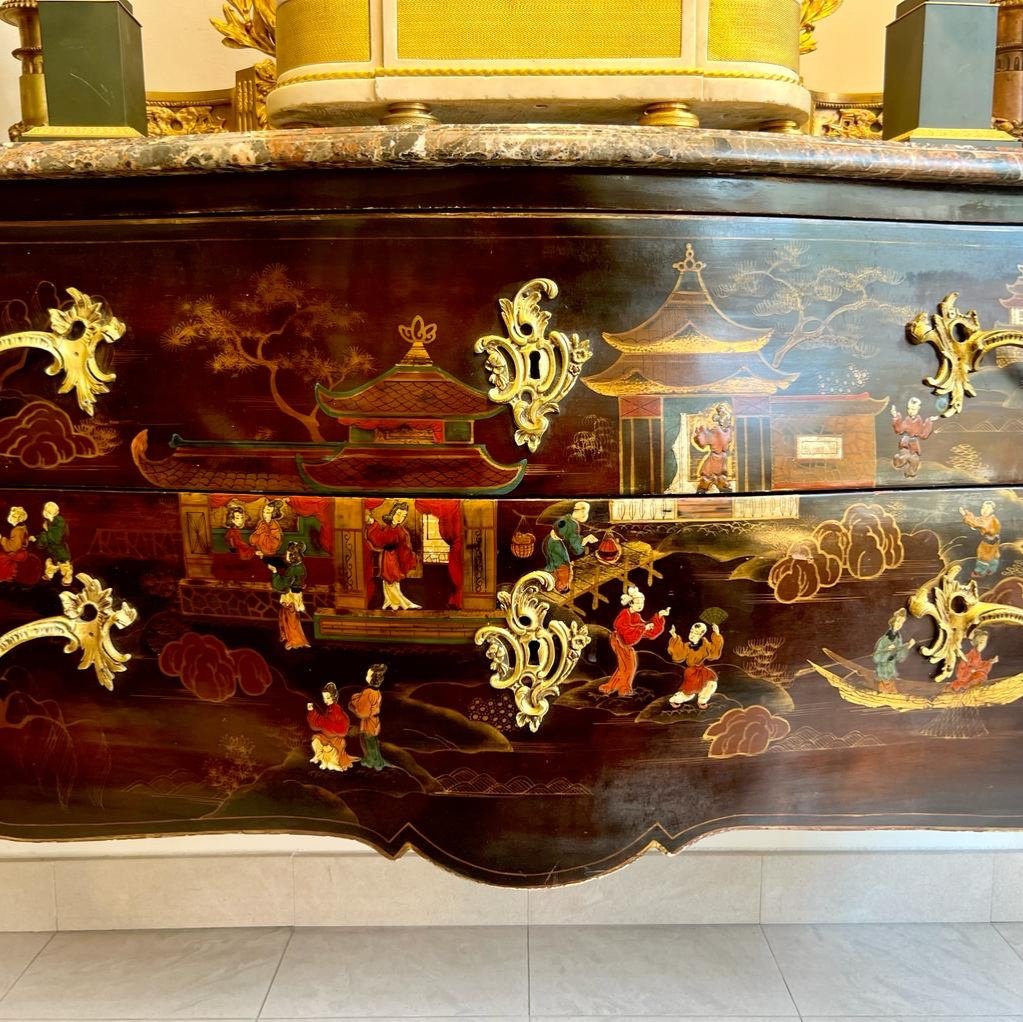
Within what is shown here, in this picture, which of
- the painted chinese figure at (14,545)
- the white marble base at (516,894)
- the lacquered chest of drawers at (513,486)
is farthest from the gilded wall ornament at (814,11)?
the white marble base at (516,894)

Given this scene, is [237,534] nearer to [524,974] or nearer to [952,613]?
[952,613]

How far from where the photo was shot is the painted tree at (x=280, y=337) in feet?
2.63

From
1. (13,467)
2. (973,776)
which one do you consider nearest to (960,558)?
(973,776)

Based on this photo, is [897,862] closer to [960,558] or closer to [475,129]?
[960,558]

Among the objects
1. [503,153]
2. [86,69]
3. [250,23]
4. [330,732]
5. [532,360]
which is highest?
[250,23]

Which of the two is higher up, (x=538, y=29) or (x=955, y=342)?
(x=538, y=29)

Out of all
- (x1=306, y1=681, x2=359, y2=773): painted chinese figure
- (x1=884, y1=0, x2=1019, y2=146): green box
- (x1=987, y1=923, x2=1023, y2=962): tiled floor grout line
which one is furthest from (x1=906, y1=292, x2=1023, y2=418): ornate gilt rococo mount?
(x1=987, y1=923, x2=1023, y2=962): tiled floor grout line

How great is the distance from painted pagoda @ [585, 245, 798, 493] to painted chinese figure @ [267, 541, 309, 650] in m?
0.29

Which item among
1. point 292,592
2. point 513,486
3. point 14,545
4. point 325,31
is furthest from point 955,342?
point 14,545

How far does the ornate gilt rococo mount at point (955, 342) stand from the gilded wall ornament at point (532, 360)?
298mm

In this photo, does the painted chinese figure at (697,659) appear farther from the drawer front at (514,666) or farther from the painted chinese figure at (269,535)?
the painted chinese figure at (269,535)

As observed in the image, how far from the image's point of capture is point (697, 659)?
2.79 ft

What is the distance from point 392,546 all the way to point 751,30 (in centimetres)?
69

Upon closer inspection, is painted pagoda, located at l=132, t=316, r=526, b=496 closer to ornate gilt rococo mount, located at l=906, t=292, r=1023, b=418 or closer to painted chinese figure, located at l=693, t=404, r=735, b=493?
painted chinese figure, located at l=693, t=404, r=735, b=493
